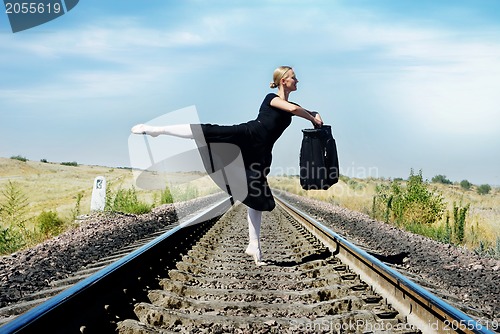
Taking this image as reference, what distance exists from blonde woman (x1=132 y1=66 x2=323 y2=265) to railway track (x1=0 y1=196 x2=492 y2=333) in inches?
31.0

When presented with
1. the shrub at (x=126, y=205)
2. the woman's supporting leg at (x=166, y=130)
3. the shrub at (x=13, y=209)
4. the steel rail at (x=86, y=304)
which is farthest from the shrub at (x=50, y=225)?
the steel rail at (x=86, y=304)

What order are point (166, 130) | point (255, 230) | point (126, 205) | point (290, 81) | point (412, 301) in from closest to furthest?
point (412, 301), point (166, 130), point (290, 81), point (255, 230), point (126, 205)

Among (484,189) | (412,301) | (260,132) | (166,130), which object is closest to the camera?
(412,301)

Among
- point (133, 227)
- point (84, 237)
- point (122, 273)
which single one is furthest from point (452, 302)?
point (133, 227)

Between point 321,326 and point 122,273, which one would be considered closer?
point 321,326

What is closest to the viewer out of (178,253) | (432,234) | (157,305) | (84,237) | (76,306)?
(76,306)

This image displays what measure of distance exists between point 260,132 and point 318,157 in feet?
2.17

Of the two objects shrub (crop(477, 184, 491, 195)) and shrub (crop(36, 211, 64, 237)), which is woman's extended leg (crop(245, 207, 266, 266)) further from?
shrub (crop(477, 184, 491, 195))

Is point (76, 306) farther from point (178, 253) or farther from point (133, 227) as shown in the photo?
point (133, 227)

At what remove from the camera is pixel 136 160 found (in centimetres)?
774

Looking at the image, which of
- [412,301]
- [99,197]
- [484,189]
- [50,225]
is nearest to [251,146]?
[412,301]

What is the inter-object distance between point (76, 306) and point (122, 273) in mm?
1198

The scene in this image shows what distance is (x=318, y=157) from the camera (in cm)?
649

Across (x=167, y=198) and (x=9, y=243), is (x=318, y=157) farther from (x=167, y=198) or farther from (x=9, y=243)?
(x=167, y=198)
